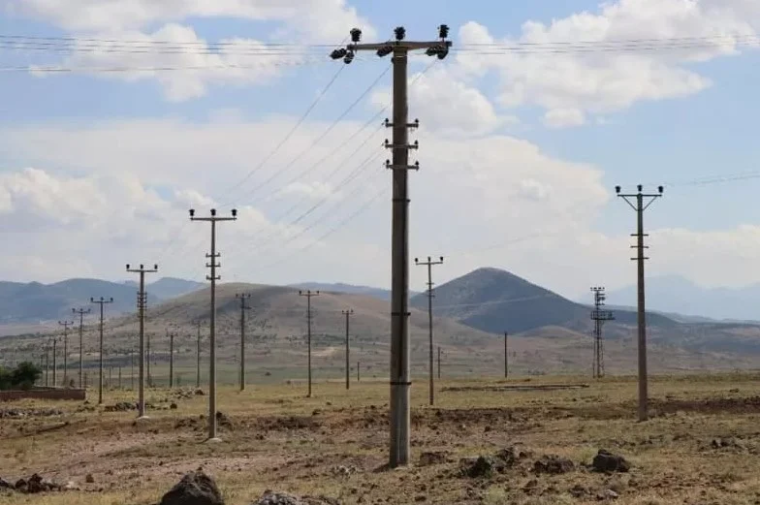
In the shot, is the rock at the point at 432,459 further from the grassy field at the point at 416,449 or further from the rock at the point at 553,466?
the rock at the point at 553,466

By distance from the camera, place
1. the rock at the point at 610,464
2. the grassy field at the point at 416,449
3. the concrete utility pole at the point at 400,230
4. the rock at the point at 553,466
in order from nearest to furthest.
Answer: the grassy field at the point at 416,449, the rock at the point at 610,464, the rock at the point at 553,466, the concrete utility pole at the point at 400,230

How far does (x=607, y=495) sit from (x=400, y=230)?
11.5 m

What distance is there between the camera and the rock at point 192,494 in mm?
23359

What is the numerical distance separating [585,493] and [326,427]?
105 ft

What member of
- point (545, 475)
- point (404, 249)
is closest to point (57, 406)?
point (404, 249)

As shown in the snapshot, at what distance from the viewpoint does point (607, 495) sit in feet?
74.2

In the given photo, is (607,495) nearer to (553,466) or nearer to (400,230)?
(553,466)

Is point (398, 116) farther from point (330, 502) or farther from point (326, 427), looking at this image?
point (326, 427)

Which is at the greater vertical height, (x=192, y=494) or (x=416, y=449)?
(x=192, y=494)

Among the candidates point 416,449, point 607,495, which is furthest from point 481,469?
point 416,449

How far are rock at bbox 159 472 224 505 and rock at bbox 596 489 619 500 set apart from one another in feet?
24.7

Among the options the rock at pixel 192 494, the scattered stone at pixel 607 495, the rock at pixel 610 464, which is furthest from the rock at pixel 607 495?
the rock at pixel 192 494

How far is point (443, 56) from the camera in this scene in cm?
3309

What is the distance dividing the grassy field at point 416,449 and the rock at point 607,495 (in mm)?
57
